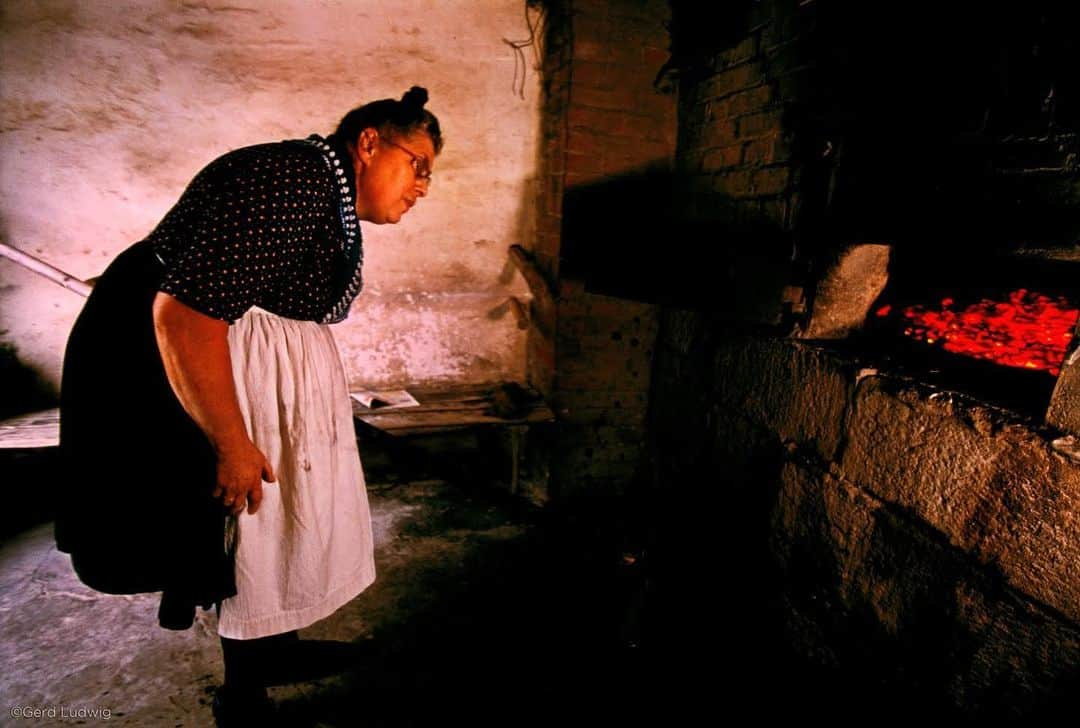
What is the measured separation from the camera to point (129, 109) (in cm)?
366

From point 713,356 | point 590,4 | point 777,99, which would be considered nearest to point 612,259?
point 713,356

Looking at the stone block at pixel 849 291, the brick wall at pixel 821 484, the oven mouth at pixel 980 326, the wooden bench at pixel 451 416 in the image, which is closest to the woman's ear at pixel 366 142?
the brick wall at pixel 821 484

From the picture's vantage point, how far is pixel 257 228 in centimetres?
163

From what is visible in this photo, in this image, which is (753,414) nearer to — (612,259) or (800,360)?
(800,360)

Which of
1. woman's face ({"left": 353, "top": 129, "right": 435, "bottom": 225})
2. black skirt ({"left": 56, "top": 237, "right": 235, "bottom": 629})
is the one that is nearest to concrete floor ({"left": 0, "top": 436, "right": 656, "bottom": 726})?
black skirt ({"left": 56, "top": 237, "right": 235, "bottom": 629})

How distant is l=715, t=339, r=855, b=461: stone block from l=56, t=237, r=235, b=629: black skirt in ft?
8.04

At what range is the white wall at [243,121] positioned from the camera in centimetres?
353

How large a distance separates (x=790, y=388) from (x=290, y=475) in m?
2.27

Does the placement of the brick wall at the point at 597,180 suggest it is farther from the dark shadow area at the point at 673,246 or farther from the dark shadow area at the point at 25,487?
the dark shadow area at the point at 25,487

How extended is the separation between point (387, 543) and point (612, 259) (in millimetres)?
2342

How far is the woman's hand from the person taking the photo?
5.78 feet

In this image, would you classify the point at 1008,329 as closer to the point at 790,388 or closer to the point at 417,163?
the point at 790,388

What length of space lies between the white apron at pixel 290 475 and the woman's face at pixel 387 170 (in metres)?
0.49

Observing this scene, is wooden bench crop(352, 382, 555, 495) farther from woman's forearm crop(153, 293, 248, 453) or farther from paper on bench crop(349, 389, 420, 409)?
woman's forearm crop(153, 293, 248, 453)
